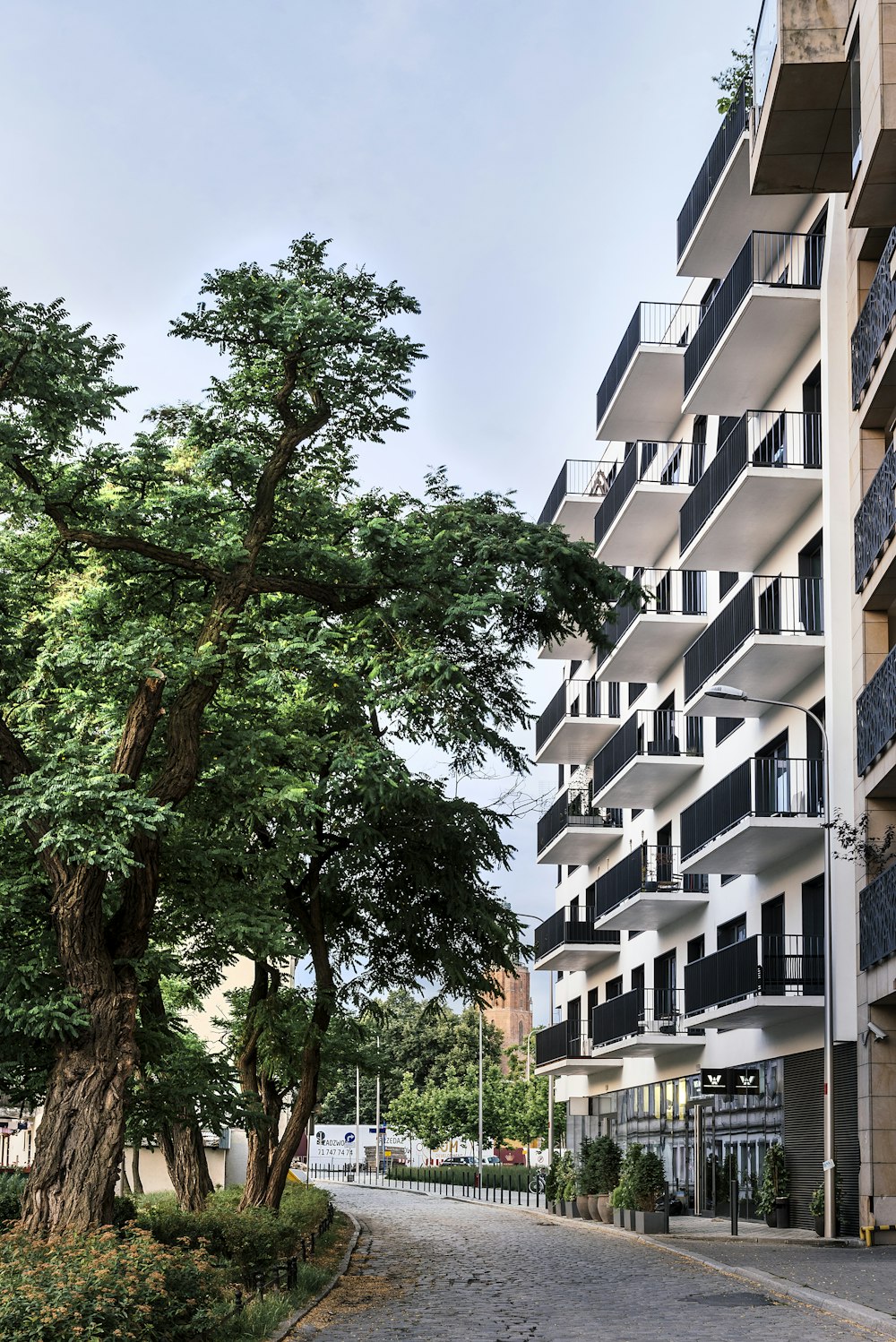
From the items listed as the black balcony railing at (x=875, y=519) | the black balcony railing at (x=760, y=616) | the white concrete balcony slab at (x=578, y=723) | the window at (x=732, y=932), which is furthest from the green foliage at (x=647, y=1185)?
the white concrete balcony slab at (x=578, y=723)

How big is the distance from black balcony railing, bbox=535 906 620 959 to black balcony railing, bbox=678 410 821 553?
16979 millimetres

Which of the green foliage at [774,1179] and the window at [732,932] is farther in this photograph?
the window at [732,932]

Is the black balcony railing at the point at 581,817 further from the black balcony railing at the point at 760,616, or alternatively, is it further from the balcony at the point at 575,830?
the black balcony railing at the point at 760,616

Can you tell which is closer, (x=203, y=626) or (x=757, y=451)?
(x=203, y=626)

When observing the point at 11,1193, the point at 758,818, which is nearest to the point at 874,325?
the point at 758,818

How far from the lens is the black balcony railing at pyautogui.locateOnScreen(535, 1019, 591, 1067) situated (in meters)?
48.3

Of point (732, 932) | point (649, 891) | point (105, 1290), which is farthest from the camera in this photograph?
point (649, 891)

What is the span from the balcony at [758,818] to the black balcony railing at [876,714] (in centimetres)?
221

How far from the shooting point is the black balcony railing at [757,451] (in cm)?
2969

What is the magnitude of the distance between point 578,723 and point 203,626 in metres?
32.6

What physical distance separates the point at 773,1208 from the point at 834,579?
1174 cm

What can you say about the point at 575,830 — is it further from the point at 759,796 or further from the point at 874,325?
the point at 874,325

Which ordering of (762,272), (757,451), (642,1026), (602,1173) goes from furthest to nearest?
(642,1026) < (602,1173) < (757,451) < (762,272)

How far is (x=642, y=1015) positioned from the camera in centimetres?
4041
